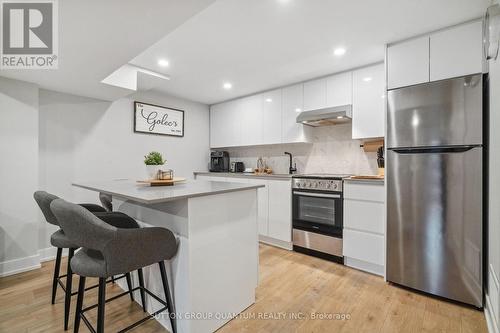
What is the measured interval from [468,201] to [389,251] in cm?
76

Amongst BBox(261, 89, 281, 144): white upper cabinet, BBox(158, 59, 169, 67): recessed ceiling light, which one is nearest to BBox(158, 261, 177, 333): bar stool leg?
BBox(158, 59, 169, 67): recessed ceiling light

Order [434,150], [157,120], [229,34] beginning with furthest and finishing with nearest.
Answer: [157,120] → [229,34] → [434,150]

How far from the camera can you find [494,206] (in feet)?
5.24

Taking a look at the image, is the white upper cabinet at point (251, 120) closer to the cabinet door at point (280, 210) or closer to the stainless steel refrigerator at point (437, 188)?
the cabinet door at point (280, 210)

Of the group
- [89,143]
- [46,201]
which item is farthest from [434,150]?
[89,143]

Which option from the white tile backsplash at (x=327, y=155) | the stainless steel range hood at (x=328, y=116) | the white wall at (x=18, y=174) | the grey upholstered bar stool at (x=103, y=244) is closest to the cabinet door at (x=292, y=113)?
the stainless steel range hood at (x=328, y=116)

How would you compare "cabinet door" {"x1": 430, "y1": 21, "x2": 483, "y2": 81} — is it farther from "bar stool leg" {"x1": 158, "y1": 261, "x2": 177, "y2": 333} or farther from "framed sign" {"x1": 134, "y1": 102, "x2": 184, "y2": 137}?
"framed sign" {"x1": 134, "y1": 102, "x2": 184, "y2": 137}

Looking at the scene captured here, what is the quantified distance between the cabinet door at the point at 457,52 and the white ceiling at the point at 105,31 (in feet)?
6.34

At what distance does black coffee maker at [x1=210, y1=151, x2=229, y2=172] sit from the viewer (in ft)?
14.4

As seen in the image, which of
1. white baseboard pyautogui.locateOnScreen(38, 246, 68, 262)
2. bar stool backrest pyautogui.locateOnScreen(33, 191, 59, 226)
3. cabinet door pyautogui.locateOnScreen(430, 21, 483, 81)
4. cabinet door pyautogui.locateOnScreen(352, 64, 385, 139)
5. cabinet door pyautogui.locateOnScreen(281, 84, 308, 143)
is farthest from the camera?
cabinet door pyautogui.locateOnScreen(281, 84, 308, 143)

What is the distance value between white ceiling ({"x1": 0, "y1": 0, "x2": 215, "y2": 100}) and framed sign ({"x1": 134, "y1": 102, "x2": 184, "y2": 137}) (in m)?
1.19

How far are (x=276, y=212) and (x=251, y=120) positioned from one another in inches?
61.6

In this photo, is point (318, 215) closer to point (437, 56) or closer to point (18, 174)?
point (437, 56)

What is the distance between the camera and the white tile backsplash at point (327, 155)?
309cm
